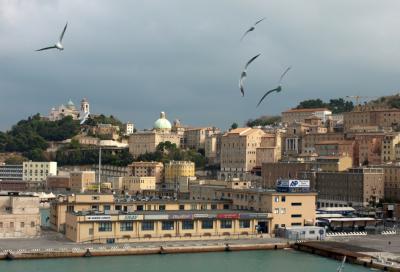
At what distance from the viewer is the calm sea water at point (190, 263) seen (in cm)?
2492

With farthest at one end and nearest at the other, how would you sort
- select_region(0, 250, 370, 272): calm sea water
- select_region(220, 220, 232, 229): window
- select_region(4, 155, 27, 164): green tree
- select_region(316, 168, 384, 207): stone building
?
1. select_region(4, 155, 27, 164): green tree
2. select_region(316, 168, 384, 207): stone building
3. select_region(220, 220, 232, 229): window
4. select_region(0, 250, 370, 272): calm sea water

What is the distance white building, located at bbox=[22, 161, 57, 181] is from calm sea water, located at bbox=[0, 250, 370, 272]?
5514 cm

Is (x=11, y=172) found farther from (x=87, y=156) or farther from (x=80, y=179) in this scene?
(x=80, y=179)

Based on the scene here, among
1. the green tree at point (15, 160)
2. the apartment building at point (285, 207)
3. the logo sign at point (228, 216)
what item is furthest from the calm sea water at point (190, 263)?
the green tree at point (15, 160)

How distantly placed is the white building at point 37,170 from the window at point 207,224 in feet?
170

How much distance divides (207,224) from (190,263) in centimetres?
488

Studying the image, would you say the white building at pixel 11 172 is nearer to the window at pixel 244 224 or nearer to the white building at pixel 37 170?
the white building at pixel 37 170

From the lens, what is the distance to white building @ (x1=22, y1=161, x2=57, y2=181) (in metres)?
80.9

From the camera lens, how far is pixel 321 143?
2530 inches

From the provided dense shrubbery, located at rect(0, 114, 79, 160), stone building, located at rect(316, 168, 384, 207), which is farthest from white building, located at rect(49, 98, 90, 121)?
stone building, located at rect(316, 168, 384, 207)

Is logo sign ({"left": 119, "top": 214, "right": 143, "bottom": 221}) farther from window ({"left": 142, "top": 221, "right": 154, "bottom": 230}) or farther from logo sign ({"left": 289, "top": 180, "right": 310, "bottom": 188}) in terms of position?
logo sign ({"left": 289, "top": 180, "right": 310, "bottom": 188})

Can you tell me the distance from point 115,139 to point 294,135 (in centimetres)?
3187

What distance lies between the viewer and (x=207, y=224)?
31.1m

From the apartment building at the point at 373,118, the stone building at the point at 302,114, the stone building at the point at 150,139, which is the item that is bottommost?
the stone building at the point at 150,139
